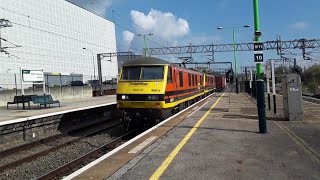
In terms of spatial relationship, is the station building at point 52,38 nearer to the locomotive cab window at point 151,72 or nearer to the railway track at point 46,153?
the railway track at point 46,153

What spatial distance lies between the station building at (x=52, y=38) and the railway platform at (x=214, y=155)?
49.1 metres

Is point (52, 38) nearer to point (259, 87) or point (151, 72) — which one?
point (151, 72)

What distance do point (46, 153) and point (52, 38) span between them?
234 feet

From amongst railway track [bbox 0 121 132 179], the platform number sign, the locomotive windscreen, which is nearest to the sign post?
railway track [bbox 0 121 132 179]

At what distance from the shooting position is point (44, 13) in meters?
80.0

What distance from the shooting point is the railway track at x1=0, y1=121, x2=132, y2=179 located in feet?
36.2

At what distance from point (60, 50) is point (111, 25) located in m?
31.6

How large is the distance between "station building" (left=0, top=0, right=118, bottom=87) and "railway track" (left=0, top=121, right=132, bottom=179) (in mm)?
42158

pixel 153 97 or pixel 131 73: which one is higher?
pixel 131 73

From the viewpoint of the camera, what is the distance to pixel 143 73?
54.2 feet

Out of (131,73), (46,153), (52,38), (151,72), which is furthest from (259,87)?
(52,38)

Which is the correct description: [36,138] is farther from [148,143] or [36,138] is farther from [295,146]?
[295,146]

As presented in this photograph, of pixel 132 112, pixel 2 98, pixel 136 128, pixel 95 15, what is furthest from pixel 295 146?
pixel 95 15

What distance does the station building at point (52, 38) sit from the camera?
227 feet
